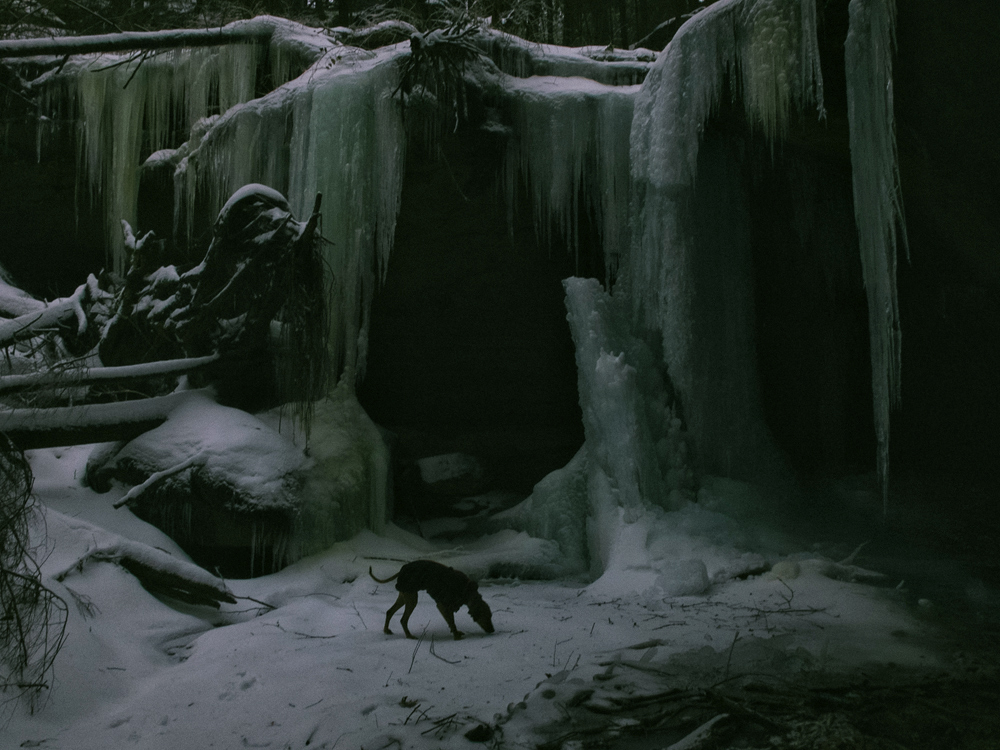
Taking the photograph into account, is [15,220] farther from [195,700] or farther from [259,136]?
[195,700]

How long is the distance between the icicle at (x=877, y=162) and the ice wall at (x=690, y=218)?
1.79ft

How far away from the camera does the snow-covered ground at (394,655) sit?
3.35 m

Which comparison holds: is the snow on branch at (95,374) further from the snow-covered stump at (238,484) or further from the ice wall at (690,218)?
the ice wall at (690,218)

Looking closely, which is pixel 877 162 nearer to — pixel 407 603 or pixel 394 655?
pixel 407 603

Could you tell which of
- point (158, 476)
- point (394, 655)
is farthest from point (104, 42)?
point (394, 655)

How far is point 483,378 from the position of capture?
10773 millimetres

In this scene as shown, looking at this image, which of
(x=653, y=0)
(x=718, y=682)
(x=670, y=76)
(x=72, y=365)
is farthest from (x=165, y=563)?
(x=653, y=0)

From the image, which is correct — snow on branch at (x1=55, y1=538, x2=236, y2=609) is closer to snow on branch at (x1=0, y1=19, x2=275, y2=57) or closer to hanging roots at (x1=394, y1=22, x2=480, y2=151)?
snow on branch at (x1=0, y1=19, x2=275, y2=57)

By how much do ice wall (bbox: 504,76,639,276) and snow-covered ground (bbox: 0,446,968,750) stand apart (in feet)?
13.0

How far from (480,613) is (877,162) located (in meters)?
4.00

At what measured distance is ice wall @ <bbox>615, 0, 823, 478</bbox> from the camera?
236 inches

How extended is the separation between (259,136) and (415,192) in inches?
71.0

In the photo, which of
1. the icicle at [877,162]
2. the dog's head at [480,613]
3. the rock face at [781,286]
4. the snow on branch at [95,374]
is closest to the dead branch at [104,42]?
the snow on branch at [95,374]

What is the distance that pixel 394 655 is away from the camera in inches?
165
